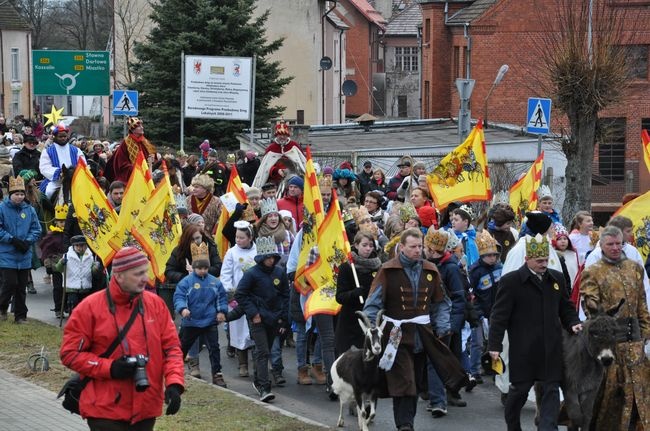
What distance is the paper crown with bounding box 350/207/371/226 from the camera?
14641 millimetres

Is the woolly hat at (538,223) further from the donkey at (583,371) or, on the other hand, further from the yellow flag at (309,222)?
the yellow flag at (309,222)

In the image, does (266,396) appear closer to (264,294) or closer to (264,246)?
(264,294)

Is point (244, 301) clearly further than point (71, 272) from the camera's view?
No

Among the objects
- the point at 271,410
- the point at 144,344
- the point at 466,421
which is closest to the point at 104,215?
the point at 271,410

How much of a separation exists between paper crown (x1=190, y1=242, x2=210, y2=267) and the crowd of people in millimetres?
35

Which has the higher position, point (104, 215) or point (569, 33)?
point (569, 33)

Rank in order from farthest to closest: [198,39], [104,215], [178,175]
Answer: [198,39] → [178,175] → [104,215]

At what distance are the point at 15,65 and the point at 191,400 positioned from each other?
233 feet

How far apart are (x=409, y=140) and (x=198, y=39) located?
7.60m

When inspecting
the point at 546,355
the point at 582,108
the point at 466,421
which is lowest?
the point at 466,421

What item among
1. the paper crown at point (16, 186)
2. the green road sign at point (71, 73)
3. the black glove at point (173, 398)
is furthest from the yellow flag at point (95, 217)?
the green road sign at point (71, 73)

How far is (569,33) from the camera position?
1249 inches

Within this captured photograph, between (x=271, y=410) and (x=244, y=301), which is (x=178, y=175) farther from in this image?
(x=271, y=410)

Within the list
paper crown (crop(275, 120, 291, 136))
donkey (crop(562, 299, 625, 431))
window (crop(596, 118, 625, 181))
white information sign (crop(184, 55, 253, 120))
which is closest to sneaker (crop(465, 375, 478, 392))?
donkey (crop(562, 299, 625, 431))
